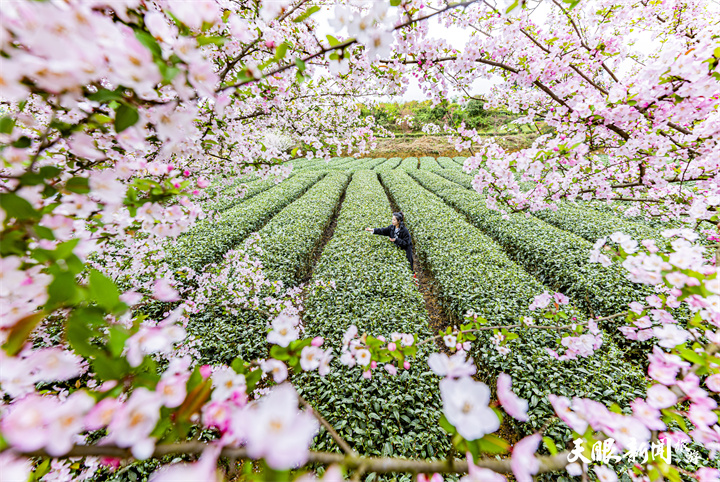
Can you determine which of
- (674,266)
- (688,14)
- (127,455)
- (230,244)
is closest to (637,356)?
(674,266)

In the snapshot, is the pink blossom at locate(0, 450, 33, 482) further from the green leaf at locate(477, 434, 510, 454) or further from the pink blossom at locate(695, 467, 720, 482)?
the pink blossom at locate(695, 467, 720, 482)

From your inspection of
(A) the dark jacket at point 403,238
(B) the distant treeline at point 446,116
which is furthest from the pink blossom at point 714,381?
(A) the dark jacket at point 403,238

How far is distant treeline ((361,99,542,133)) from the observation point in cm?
377

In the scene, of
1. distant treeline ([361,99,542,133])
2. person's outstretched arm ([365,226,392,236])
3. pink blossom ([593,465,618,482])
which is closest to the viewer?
pink blossom ([593,465,618,482])

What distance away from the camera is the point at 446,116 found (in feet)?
12.1

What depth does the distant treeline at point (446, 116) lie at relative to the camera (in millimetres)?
3769

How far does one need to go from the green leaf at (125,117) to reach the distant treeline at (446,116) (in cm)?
327

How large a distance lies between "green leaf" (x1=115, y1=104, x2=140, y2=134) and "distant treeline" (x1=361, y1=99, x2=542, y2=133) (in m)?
3.27

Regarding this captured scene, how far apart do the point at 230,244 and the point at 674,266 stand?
29.1ft

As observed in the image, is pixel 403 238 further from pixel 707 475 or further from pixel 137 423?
pixel 137 423

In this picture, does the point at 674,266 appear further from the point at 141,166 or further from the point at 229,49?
the point at 229,49

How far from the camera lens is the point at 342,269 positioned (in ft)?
20.1

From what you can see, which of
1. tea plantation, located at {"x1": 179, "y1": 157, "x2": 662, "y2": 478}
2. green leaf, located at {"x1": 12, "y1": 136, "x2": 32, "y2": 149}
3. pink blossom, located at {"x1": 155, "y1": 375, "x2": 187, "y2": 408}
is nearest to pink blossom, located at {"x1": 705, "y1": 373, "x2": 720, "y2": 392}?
tea plantation, located at {"x1": 179, "y1": 157, "x2": 662, "y2": 478}

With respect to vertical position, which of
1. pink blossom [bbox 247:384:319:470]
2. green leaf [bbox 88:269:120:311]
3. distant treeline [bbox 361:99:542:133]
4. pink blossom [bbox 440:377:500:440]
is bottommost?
pink blossom [bbox 440:377:500:440]
